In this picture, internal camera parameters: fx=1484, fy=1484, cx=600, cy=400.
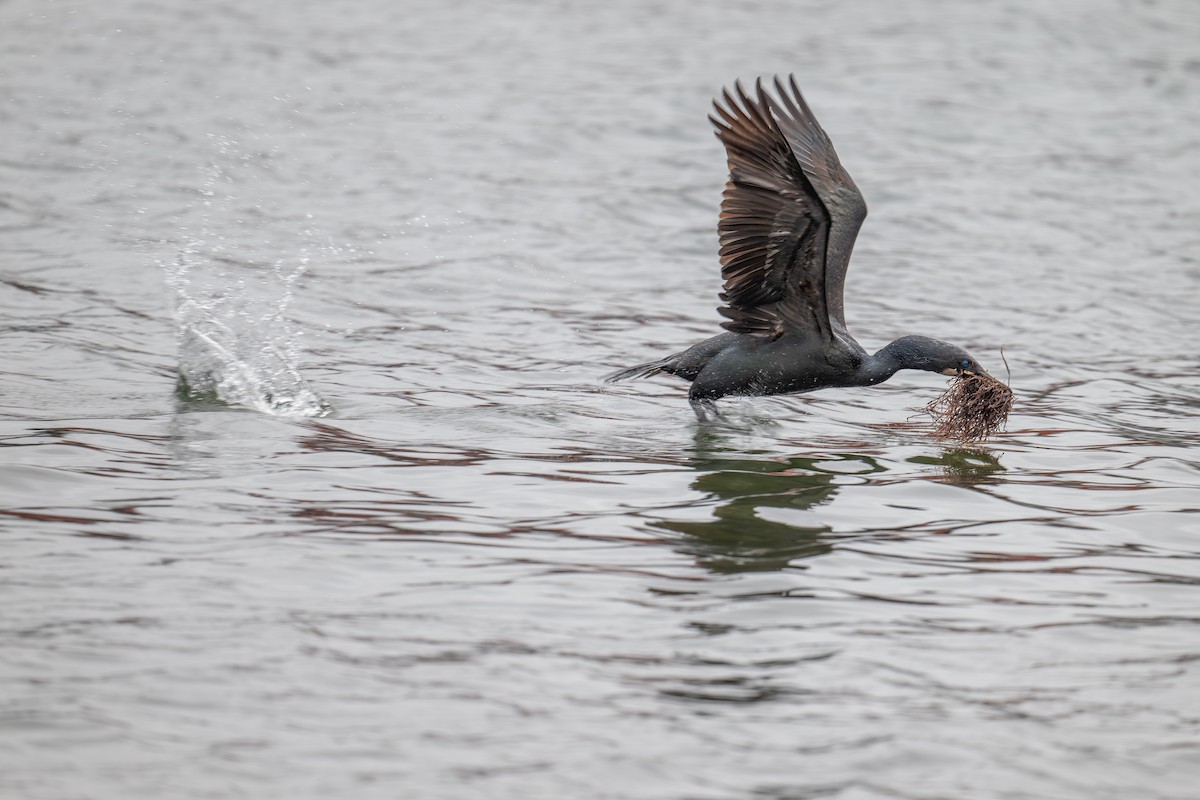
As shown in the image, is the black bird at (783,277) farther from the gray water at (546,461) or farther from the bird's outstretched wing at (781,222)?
the gray water at (546,461)

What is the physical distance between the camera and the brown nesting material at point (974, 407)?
7477 mm

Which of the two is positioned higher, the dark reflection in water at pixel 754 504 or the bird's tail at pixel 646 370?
the bird's tail at pixel 646 370

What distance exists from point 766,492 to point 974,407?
1.49 metres

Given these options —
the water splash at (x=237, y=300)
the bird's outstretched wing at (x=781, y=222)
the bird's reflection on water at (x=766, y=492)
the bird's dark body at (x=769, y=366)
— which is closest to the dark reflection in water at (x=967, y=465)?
the bird's reflection on water at (x=766, y=492)

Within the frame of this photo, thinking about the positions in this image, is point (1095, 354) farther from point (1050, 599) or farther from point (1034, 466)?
point (1050, 599)

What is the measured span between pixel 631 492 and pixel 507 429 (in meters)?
1.21

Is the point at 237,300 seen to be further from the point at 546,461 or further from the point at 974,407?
the point at 974,407

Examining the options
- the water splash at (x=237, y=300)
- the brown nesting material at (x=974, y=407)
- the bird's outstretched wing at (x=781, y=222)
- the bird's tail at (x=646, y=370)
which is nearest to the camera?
the bird's outstretched wing at (x=781, y=222)

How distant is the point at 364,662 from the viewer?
4547 millimetres

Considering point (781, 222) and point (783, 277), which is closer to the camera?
point (781, 222)

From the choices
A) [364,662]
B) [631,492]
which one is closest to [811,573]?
[631,492]

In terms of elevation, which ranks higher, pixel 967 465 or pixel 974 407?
pixel 974 407

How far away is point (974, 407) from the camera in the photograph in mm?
7523

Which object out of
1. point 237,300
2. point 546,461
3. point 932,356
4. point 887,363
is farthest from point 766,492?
point 237,300
